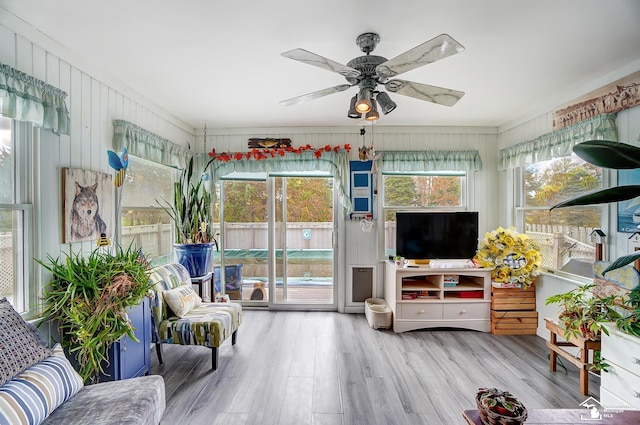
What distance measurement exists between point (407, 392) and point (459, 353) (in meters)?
Answer: 0.95

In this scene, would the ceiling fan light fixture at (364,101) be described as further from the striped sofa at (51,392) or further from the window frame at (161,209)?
the window frame at (161,209)

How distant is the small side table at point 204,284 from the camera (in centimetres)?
324

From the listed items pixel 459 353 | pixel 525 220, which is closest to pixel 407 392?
pixel 459 353

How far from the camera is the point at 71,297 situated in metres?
1.83

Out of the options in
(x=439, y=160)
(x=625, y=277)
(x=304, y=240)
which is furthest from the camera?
(x=304, y=240)

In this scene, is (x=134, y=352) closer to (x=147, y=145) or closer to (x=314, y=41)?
(x=147, y=145)

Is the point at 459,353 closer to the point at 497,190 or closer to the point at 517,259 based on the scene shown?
the point at 517,259

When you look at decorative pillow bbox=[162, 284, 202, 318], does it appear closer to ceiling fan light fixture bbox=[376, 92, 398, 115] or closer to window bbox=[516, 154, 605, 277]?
ceiling fan light fixture bbox=[376, 92, 398, 115]

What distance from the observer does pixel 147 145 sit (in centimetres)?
295

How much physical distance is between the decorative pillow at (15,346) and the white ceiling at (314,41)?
1.71 metres

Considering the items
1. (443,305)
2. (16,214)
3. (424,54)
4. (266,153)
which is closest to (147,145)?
(16,214)

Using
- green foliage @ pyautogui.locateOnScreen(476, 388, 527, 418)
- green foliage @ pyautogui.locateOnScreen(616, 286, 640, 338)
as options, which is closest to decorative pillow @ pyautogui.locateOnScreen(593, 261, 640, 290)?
green foliage @ pyautogui.locateOnScreen(616, 286, 640, 338)

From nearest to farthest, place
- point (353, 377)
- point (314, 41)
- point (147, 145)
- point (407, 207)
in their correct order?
point (314, 41) < point (353, 377) < point (147, 145) < point (407, 207)

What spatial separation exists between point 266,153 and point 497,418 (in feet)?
11.7
